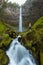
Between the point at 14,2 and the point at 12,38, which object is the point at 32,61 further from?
the point at 14,2

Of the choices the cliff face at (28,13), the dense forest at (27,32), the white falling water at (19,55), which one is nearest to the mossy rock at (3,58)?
the dense forest at (27,32)

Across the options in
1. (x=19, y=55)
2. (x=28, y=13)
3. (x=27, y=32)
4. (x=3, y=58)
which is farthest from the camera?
(x=28, y=13)

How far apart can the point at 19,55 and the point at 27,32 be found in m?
2.30

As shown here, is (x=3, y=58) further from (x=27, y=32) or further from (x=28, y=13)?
(x=28, y=13)

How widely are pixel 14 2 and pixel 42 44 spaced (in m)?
15.0

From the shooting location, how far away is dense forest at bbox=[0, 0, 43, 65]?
1311 centimetres

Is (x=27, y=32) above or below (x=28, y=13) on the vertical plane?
above

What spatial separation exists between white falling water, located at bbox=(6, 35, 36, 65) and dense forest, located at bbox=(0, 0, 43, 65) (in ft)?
0.92

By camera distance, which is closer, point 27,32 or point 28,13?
point 27,32

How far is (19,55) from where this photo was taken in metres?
13.5

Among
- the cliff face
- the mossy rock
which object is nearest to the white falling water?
the mossy rock

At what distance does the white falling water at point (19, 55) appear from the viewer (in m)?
A: 13.0

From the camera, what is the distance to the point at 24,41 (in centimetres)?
1398

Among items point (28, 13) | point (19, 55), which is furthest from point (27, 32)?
point (28, 13)
